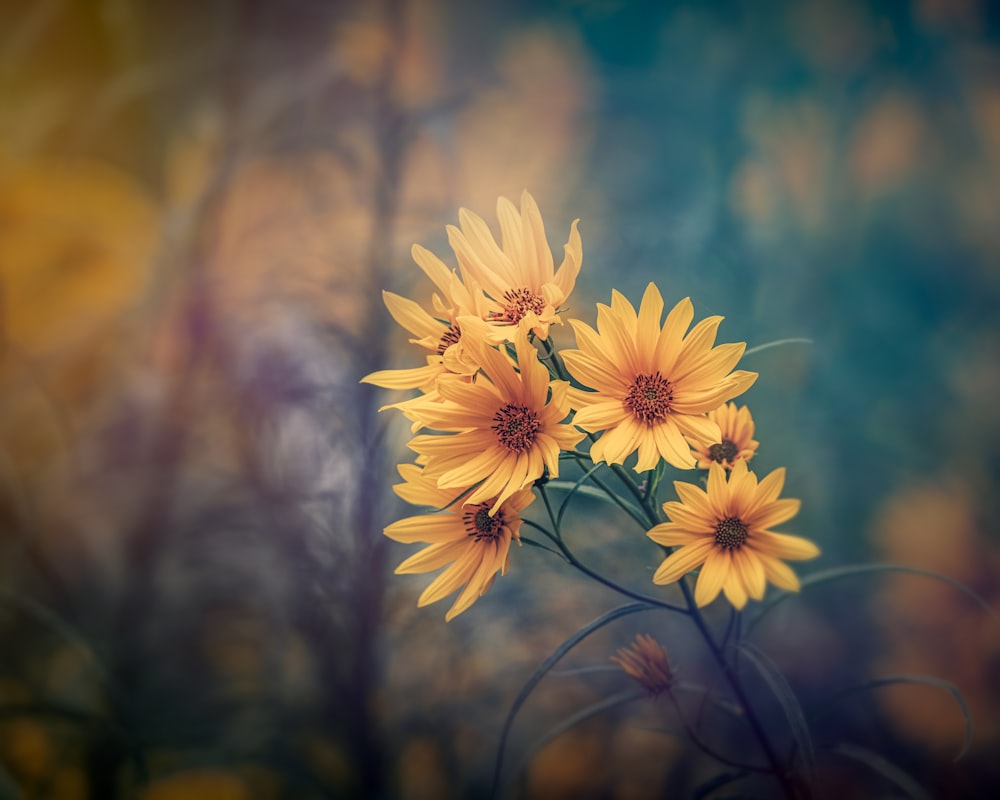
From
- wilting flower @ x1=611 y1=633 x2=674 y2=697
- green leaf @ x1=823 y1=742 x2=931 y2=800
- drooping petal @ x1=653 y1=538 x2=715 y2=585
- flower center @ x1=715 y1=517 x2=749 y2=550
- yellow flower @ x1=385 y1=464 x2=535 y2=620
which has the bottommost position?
green leaf @ x1=823 y1=742 x2=931 y2=800

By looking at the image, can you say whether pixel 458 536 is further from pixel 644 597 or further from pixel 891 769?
pixel 891 769

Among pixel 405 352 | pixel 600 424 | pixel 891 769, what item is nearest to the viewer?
pixel 600 424

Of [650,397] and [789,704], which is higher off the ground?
[650,397]

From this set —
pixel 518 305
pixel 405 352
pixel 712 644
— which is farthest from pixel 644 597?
pixel 405 352

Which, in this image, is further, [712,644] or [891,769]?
[891,769]

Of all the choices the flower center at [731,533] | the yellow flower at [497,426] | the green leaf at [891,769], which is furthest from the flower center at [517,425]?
the green leaf at [891,769]

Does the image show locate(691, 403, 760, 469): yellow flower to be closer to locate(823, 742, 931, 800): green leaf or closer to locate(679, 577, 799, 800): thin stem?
→ locate(679, 577, 799, 800): thin stem

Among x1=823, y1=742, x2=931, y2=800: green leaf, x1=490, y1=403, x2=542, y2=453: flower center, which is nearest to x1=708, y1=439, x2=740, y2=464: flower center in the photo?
x1=490, y1=403, x2=542, y2=453: flower center

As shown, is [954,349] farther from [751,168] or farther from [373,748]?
[373,748]
